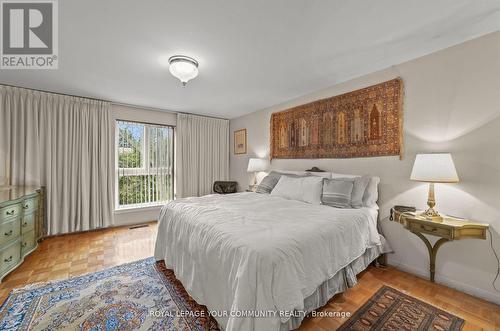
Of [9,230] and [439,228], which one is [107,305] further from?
[439,228]

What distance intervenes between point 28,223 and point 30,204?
0.25 metres

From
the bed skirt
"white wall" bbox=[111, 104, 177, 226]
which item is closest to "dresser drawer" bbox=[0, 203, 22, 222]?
"white wall" bbox=[111, 104, 177, 226]

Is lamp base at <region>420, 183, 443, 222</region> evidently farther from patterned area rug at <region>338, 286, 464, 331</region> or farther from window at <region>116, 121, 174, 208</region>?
window at <region>116, 121, 174, 208</region>

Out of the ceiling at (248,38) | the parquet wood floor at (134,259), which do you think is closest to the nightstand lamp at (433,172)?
the parquet wood floor at (134,259)

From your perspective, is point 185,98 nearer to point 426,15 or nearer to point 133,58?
point 133,58

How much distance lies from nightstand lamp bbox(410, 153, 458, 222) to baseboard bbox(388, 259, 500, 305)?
702 mm

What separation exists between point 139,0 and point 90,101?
9.72 ft

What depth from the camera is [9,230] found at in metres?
2.20

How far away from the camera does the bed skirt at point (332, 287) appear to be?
1.39 m

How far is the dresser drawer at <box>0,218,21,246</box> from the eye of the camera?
2.09 m

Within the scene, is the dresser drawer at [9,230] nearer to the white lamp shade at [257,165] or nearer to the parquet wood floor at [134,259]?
the parquet wood floor at [134,259]

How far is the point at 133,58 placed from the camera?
2.26m

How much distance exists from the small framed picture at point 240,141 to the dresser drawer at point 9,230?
376 centimetres

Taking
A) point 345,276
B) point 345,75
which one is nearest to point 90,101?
point 345,75
